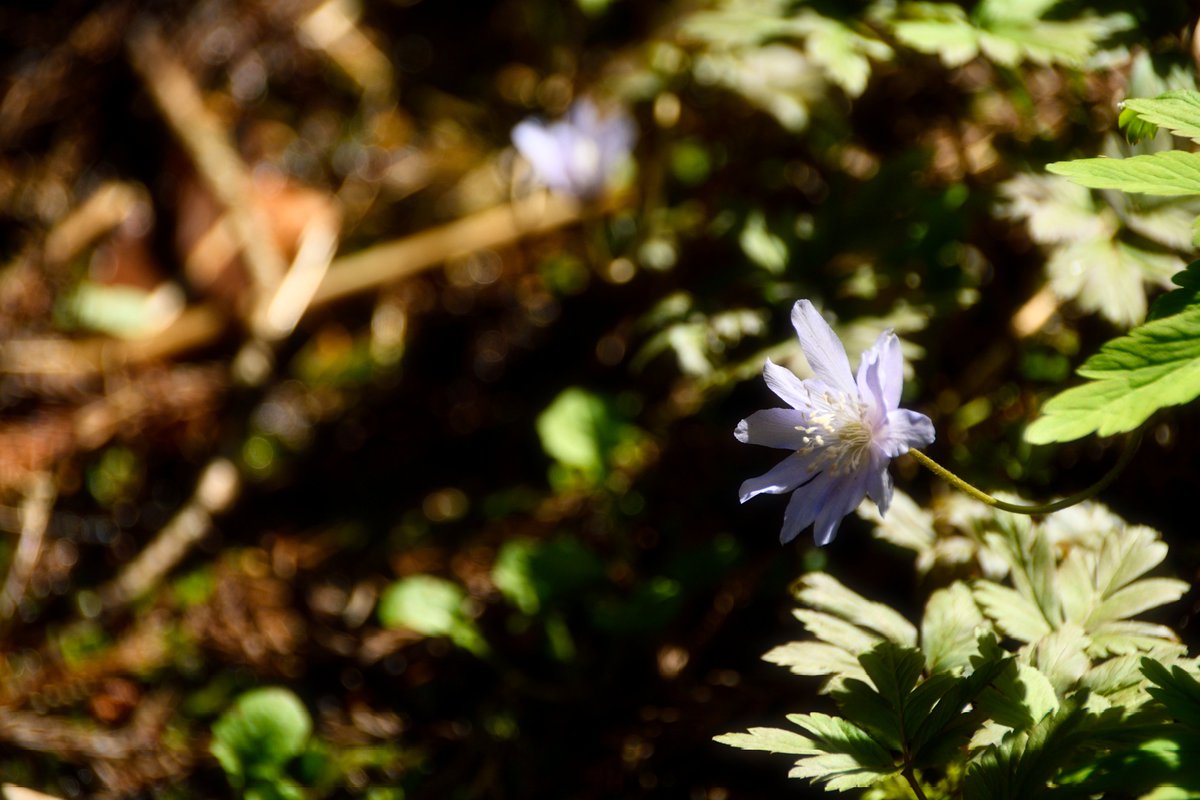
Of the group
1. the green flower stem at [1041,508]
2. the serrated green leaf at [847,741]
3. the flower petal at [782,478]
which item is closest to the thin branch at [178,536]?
the flower petal at [782,478]

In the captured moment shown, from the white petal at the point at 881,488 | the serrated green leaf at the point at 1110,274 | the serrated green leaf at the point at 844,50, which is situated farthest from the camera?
the serrated green leaf at the point at 844,50

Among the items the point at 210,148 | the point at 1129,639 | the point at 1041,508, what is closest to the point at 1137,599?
the point at 1129,639

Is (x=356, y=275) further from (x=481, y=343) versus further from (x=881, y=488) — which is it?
(x=881, y=488)

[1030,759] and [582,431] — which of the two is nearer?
[1030,759]

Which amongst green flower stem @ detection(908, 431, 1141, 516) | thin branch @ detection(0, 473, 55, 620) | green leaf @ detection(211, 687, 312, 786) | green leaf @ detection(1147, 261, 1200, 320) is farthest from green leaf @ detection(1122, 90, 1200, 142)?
thin branch @ detection(0, 473, 55, 620)

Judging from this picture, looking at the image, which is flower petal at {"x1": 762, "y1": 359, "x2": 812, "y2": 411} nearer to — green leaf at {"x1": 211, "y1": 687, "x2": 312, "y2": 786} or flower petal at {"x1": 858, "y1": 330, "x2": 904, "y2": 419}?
flower petal at {"x1": 858, "y1": 330, "x2": 904, "y2": 419}

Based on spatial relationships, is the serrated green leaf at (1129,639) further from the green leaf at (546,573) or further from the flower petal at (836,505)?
the green leaf at (546,573)
